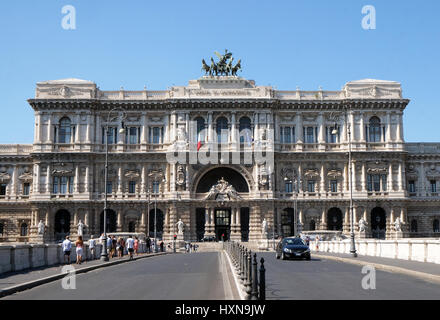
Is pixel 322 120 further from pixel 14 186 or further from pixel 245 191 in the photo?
pixel 14 186

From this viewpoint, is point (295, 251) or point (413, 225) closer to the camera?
point (295, 251)

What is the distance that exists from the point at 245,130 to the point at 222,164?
5840mm

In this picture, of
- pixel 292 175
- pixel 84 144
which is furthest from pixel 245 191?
pixel 84 144

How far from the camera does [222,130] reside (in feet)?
270

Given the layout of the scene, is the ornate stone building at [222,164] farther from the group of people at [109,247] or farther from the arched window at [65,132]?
the group of people at [109,247]

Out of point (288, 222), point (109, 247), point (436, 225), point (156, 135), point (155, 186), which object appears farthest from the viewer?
point (436, 225)

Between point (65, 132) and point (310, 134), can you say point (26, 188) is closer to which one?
point (65, 132)

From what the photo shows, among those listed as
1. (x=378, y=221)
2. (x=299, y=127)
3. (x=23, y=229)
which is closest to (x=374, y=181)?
(x=378, y=221)

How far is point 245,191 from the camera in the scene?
272 ft

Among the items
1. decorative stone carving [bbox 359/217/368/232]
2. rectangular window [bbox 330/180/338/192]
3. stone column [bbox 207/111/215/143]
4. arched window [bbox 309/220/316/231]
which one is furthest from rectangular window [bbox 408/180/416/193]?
stone column [bbox 207/111/215/143]

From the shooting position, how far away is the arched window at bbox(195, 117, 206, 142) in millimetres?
81625

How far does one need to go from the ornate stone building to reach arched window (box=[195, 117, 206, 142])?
16 cm

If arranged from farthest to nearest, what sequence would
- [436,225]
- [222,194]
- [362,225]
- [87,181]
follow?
[436,225], [87,181], [222,194], [362,225]

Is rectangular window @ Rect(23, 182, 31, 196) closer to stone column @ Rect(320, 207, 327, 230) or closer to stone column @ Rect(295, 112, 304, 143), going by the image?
stone column @ Rect(295, 112, 304, 143)
